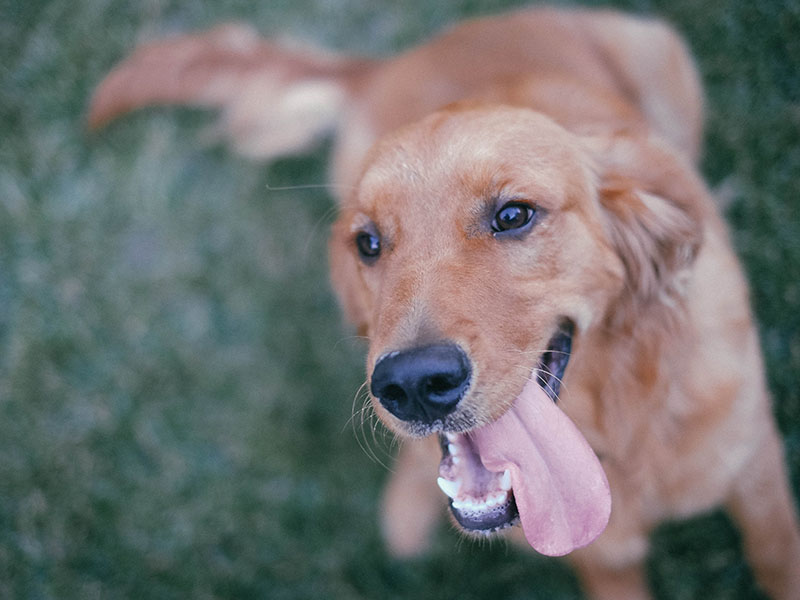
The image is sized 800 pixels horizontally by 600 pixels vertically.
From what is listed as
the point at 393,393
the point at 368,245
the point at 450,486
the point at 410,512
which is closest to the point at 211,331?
the point at 410,512

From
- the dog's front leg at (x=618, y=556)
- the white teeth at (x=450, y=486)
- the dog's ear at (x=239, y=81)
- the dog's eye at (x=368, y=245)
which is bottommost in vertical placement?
the dog's front leg at (x=618, y=556)

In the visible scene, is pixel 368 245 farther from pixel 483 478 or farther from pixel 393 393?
pixel 483 478

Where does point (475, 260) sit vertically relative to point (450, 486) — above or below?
above

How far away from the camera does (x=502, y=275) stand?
72.0 inches

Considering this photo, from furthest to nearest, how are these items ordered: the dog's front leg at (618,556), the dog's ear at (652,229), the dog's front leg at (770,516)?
1. the dog's front leg at (770,516)
2. the dog's front leg at (618,556)
3. the dog's ear at (652,229)

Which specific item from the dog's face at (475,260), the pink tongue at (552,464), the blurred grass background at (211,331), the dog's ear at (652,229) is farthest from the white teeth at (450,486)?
the blurred grass background at (211,331)

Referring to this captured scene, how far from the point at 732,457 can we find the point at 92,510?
308 cm

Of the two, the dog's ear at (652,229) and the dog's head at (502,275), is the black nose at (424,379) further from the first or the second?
the dog's ear at (652,229)

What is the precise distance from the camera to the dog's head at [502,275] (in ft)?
5.46

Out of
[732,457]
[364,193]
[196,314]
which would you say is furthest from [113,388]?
[732,457]

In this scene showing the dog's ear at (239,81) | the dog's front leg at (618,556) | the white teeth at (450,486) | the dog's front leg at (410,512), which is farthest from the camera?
the dog's ear at (239,81)

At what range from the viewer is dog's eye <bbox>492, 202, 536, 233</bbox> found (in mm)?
1896

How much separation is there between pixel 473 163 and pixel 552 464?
871mm

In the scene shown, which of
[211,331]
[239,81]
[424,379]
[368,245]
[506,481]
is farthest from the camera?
[211,331]
